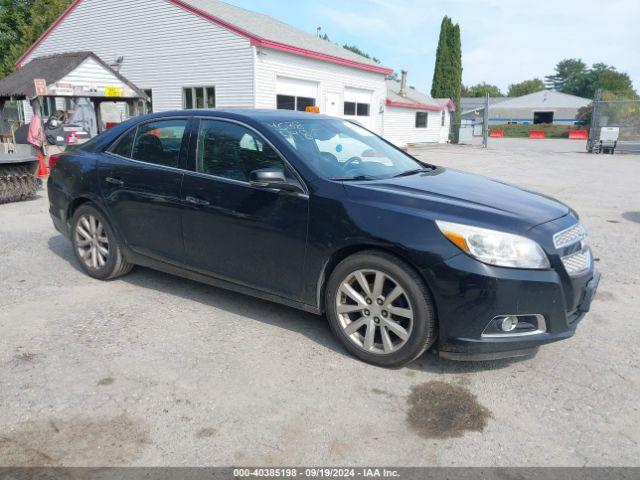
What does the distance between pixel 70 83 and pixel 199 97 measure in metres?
5.20

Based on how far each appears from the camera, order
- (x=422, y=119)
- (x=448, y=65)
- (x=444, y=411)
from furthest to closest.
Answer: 1. (x=448, y=65)
2. (x=422, y=119)
3. (x=444, y=411)

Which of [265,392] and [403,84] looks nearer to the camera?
[265,392]

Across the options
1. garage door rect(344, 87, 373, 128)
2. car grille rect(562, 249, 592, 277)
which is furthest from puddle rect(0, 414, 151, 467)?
garage door rect(344, 87, 373, 128)

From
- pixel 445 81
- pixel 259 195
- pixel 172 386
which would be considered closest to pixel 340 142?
pixel 259 195

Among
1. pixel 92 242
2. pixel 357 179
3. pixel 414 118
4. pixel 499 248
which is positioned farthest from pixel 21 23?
pixel 499 248

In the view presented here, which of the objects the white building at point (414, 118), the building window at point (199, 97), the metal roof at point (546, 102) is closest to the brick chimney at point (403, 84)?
the white building at point (414, 118)

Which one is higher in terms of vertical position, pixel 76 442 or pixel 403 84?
pixel 403 84

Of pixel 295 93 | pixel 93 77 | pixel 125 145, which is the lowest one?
pixel 125 145

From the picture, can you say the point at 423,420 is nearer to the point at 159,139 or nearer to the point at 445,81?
the point at 159,139

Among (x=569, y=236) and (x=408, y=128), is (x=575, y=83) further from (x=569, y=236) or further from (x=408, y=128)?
(x=569, y=236)

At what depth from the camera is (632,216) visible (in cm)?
857

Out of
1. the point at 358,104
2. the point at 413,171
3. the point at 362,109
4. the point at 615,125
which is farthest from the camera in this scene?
the point at 615,125

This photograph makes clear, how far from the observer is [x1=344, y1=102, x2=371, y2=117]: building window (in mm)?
23317

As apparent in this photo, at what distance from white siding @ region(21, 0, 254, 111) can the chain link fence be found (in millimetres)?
18895
